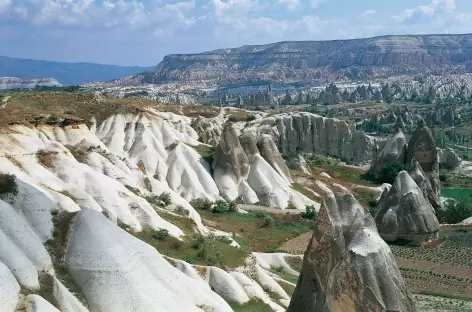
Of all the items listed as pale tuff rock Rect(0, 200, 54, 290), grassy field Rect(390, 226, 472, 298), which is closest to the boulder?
grassy field Rect(390, 226, 472, 298)

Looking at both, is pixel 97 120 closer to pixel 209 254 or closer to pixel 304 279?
pixel 209 254

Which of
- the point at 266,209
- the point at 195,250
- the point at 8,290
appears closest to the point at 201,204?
the point at 266,209

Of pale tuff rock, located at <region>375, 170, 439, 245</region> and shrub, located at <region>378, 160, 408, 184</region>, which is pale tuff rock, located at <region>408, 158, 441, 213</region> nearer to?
pale tuff rock, located at <region>375, 170, 439, 245</region>

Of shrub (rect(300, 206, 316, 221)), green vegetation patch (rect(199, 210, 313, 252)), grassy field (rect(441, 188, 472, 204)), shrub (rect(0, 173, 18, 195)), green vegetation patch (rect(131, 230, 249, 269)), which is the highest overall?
shrub (rect(0, 173, 18, 195))

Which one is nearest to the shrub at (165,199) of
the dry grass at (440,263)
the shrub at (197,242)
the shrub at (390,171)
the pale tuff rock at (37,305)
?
the dry grass at (440,263)

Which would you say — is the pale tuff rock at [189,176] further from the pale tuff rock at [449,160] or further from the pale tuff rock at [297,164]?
the pale tuff rock at [449,160]

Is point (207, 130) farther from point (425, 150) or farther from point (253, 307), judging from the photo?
point (253, 307)

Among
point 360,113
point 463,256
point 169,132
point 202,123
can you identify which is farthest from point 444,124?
point 463,256

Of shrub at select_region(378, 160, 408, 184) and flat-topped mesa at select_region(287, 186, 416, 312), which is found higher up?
flat-topped mesa at select_region(287, 186, 416, 312)
